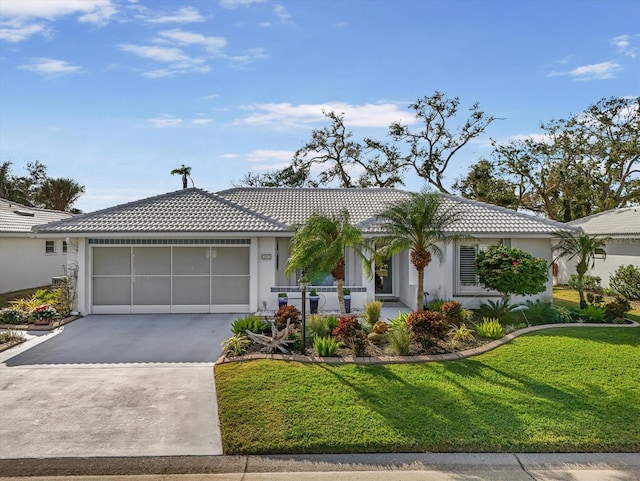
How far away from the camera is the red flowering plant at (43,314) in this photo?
50.5 feet

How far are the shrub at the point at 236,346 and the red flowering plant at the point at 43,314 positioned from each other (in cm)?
763

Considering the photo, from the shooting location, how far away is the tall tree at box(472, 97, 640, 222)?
34.7 m

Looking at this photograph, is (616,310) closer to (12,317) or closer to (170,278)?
(170,278)

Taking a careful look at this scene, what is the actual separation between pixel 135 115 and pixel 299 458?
16.4 meters

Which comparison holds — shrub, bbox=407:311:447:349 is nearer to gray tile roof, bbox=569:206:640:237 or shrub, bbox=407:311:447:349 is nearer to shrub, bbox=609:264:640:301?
shrub, bbox=609:264:640:301

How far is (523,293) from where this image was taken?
1519cm

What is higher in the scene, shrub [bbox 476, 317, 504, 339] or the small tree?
the small tree

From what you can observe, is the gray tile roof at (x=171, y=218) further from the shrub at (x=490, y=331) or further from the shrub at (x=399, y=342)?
the shrub at (x=490, y=331)

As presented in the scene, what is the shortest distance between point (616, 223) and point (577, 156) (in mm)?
12089

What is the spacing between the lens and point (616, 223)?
25047 millimetres

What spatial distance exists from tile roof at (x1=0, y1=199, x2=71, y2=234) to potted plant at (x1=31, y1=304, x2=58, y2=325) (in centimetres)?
885

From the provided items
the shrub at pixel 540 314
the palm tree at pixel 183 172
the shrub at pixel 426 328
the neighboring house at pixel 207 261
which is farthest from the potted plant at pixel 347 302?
the palm tree at pixel 183 172

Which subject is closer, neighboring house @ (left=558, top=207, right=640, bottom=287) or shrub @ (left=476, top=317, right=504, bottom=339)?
shrub @ (left=476, top=317, right=504, bottom=339)

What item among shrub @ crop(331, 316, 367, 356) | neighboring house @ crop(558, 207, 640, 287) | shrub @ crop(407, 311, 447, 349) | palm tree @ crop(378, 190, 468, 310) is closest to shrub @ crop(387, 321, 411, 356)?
shrub @ crop(407, 311, 447, 349)
